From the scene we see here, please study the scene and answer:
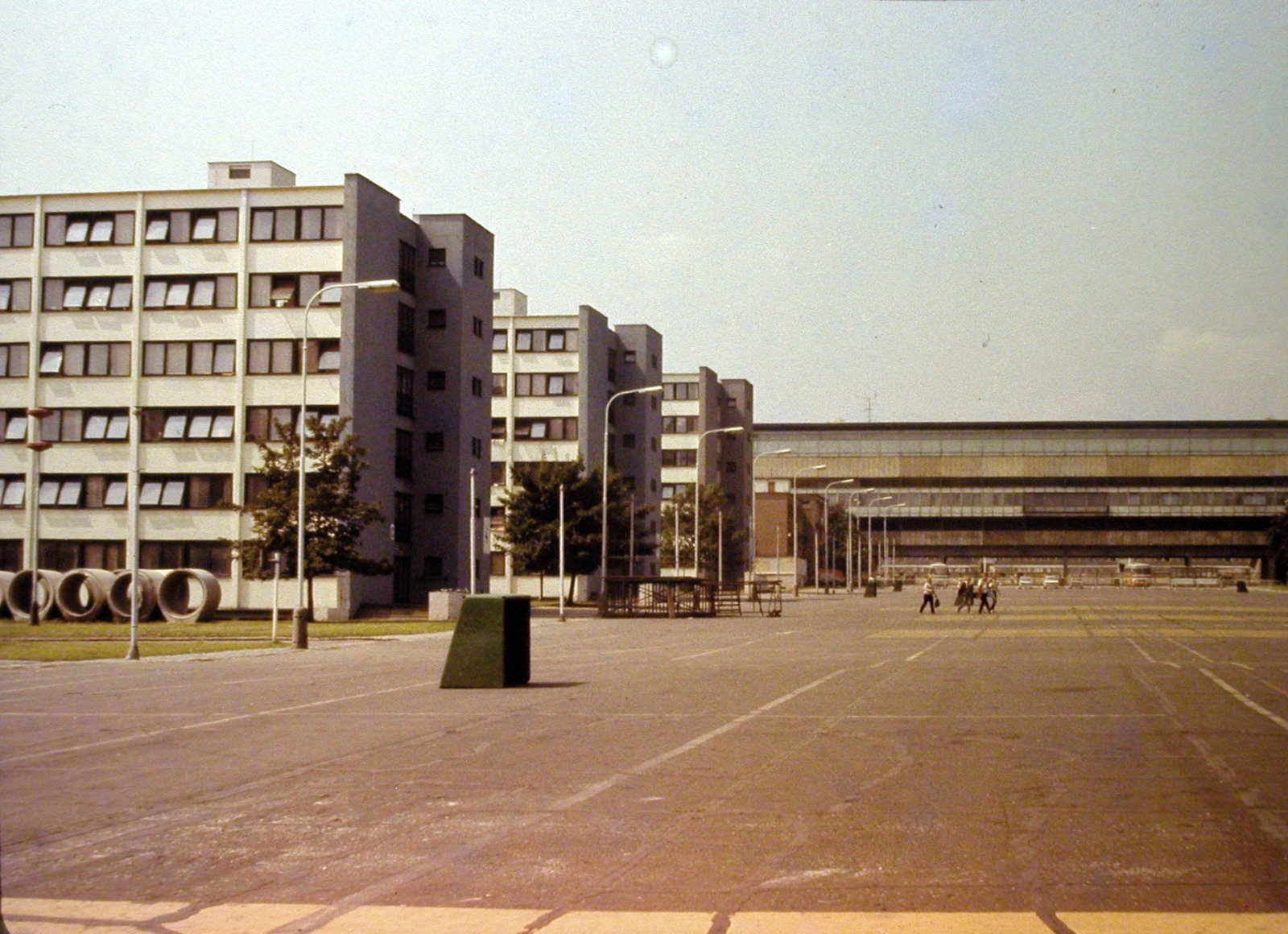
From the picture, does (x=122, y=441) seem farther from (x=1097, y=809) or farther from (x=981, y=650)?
(x=1097, y=809)

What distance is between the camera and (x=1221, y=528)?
151750 mm

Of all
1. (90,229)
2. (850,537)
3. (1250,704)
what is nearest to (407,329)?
(90,229)

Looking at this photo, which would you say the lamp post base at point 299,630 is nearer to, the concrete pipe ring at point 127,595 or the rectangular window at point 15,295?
the concrete pipe ring at point 127,595

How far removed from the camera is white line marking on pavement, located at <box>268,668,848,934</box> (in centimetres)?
754

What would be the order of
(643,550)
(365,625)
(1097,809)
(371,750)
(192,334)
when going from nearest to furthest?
(1097,809), (371,750), (365,625), (192,334), (643,550)

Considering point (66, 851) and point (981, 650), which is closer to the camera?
point (66, 851)

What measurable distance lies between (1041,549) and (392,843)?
165403 millimetres

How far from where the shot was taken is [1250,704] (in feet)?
64.0

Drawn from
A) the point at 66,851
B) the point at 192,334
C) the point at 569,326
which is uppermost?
the point at 569,326

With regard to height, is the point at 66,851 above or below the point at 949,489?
below

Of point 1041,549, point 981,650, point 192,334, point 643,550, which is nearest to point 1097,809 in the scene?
point 981,650

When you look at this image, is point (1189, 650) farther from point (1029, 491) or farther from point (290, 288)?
point (1029, 491)

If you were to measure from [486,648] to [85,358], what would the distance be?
179 ft

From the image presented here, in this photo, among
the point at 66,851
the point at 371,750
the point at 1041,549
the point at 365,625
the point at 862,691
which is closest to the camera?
the point at 66,851
